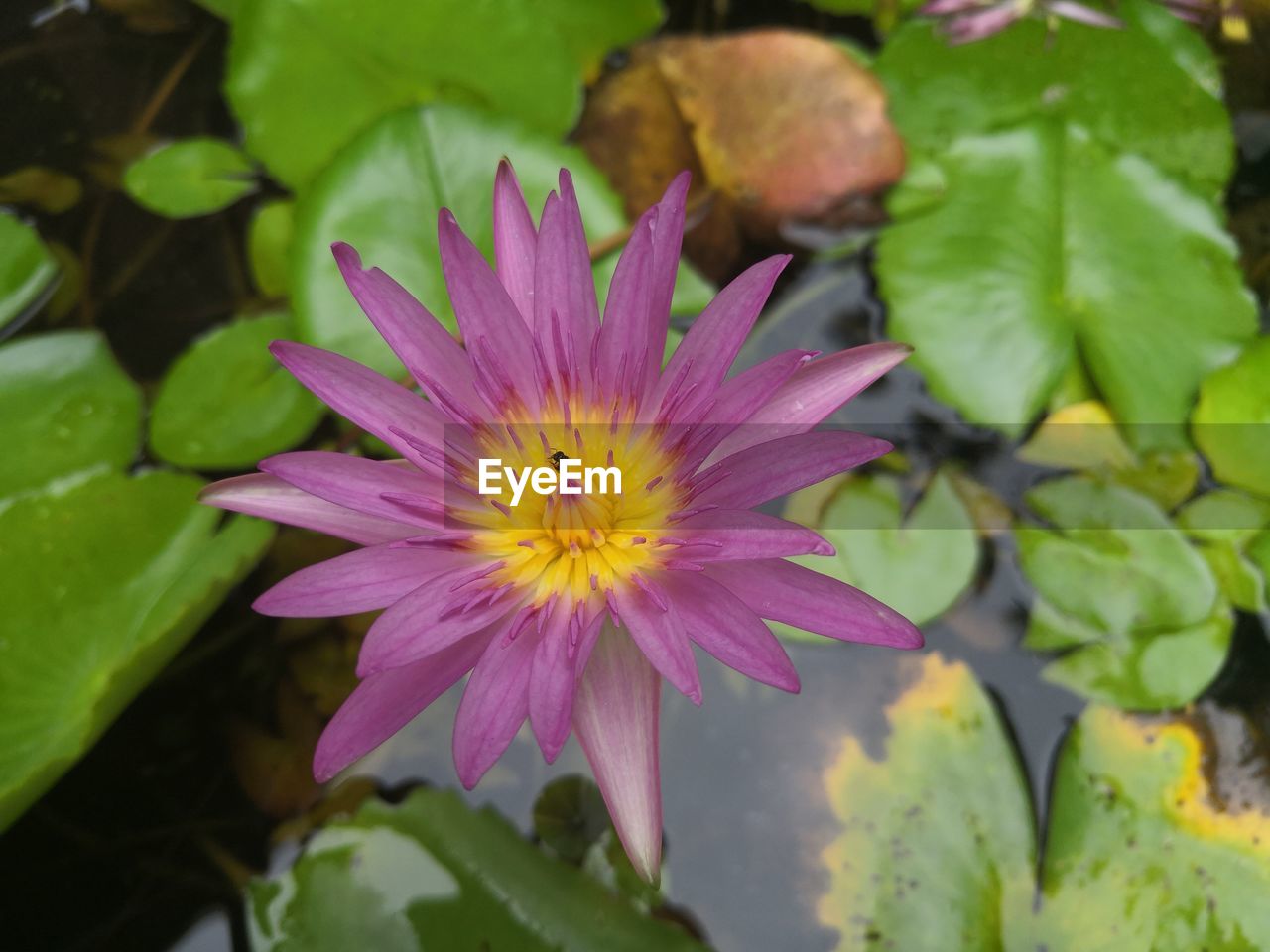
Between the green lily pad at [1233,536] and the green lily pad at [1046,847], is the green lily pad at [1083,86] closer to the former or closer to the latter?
the green lily pad at [1233,536]

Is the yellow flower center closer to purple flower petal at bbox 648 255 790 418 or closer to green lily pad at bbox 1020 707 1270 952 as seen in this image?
purple flower petal at bbox 648 255 790 418

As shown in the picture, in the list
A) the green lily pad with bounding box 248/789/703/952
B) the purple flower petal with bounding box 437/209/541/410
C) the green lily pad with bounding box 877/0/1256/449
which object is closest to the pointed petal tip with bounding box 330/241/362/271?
the purple flower petal with bounding box 437/209/541/410

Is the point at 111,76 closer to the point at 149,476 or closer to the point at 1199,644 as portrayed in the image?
the point at 149,476

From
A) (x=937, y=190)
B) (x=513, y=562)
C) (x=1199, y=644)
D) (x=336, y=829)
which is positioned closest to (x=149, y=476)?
(x=336, y=829)

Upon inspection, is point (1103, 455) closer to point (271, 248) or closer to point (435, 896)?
point (435, 896)

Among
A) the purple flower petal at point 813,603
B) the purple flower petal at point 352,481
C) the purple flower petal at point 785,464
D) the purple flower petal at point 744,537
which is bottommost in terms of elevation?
the purple flower petal at point 813,603

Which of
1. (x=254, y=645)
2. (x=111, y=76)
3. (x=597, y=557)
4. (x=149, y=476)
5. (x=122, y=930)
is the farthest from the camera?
(x=111, y=76)

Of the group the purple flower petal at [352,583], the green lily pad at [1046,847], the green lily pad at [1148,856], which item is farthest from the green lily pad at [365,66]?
the green lily pad at [1148,856]

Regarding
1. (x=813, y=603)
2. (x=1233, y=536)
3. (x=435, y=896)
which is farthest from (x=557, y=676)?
(x=1233, y=536)
